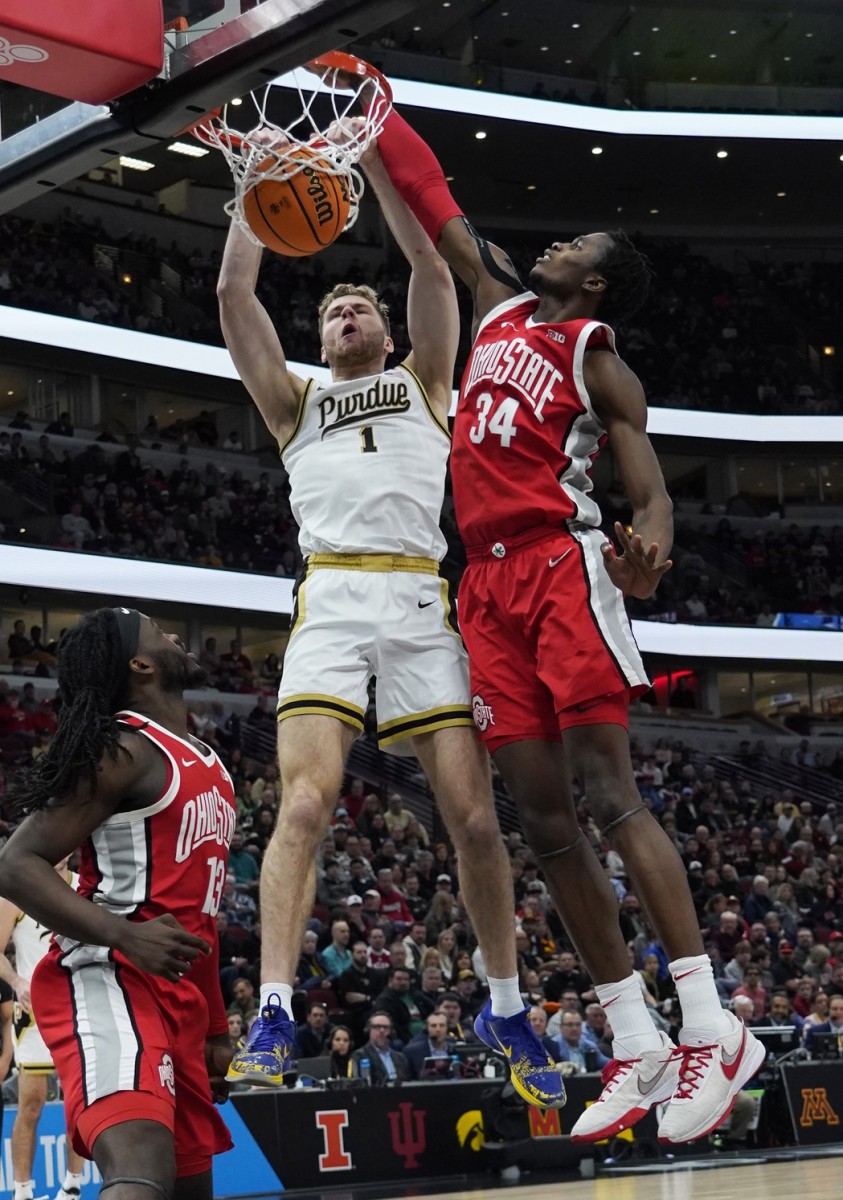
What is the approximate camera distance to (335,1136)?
36.5 feet

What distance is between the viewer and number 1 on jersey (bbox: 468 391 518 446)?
16.5ft

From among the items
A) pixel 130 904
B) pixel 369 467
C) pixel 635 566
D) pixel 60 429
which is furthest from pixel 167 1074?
pixel 60 429

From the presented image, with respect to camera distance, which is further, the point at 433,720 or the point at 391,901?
the point at 391,901

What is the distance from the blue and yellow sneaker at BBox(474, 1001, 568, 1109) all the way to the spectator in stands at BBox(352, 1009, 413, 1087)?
697 centimetres

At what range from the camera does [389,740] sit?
18.0 ft

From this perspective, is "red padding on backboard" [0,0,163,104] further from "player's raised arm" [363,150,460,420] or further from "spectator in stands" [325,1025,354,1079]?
"spectator in stands" [325,1025,354,1079]

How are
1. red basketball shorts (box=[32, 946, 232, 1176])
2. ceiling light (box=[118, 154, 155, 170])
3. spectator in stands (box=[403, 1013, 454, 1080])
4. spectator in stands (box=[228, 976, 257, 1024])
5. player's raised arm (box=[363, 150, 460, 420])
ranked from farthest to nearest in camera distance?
ceiling light (box=[118, 154, 155, 170]) → spectator in stands (box=[228, 976, 257, 1024]) → spectator in stands (box=[403, 1013, 454, 1080]) → player's raised arm (box=[363, 150, 460, 420]) → red basketball shorts (box=[32, 946, 232, 1176])

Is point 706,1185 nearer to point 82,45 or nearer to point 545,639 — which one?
point 545,639

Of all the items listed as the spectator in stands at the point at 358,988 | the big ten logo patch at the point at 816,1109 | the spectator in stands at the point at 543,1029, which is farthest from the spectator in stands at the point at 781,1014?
the spectator in stands at the point at 358,988

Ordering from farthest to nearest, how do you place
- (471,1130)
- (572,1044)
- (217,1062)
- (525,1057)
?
1. (572,1044)
2. (471,1130)
3. (525,1057)
4. (217,1062)

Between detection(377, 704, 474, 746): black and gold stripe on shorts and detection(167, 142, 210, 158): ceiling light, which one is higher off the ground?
detection(167, 142, 210, 158): ceiling light

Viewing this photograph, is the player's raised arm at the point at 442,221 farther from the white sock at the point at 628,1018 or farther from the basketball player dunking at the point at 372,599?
the white sock at the point at 628,1018

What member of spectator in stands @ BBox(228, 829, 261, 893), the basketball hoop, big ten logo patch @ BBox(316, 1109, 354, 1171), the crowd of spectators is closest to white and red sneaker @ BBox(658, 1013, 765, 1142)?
the basketball hoop

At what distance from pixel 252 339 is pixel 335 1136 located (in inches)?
280
